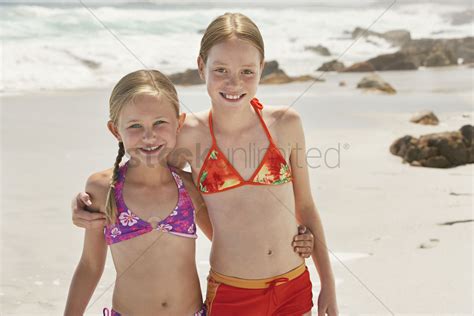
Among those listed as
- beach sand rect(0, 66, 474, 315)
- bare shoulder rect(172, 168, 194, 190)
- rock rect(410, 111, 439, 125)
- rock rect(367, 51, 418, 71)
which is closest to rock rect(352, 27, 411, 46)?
rock rect(367, 51, 418, 71)

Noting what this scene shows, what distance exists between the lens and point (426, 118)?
23.9 ft

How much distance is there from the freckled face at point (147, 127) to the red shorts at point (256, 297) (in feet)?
1.62

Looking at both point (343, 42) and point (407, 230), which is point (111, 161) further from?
point (343, 42)

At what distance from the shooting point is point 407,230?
4.75m

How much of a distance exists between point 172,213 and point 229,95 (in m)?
0.44

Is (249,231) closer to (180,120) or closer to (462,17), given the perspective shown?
(180,120)

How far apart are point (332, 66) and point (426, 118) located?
11.0 ft

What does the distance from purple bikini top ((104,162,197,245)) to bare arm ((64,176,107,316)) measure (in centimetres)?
5

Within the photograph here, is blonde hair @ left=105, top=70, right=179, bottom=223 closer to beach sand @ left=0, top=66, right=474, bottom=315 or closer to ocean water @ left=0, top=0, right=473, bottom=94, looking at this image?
beach sand @ left=0, top=66, right=474, bottom=315

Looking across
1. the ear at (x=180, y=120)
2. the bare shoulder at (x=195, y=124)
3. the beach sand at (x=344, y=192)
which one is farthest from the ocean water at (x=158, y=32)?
the ear at (x=180, y=120)

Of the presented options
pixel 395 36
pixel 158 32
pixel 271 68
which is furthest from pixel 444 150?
pixel 158 32

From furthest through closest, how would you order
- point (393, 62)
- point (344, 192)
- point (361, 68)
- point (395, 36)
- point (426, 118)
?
point (395, 36)
point (361, 68)
point (393, 62)
point (426, 118)
point (344, 192)

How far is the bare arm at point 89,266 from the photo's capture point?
7.03 ft

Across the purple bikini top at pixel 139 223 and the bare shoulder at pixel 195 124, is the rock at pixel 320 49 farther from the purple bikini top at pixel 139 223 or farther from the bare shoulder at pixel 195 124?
the purple bikini top at pixel 139 223
